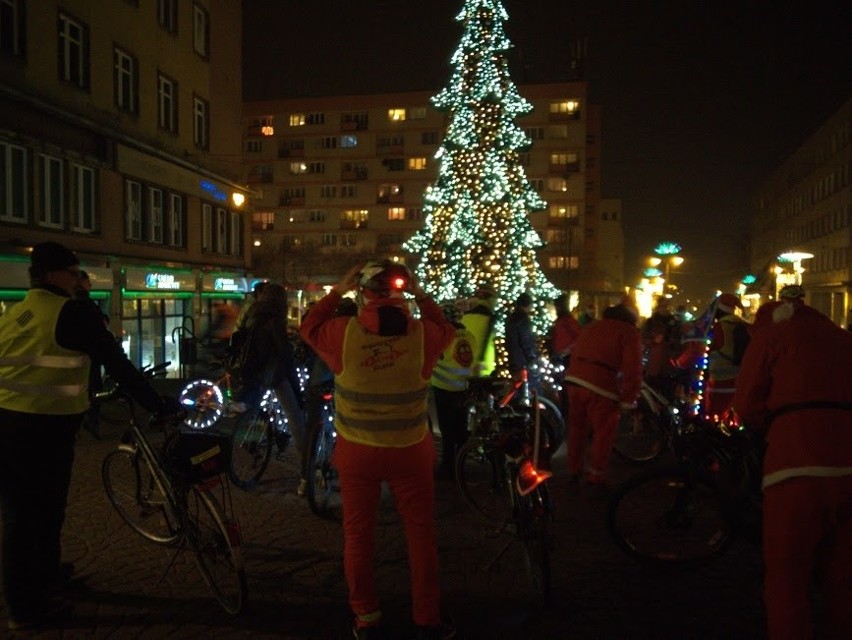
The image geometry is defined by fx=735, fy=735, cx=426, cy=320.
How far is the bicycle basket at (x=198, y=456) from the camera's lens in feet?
15.5

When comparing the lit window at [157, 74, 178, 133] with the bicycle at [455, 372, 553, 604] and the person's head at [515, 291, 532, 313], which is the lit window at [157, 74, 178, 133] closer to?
the person's head at [515, 291, 532, 313]

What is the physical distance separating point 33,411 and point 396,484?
2.22 meters

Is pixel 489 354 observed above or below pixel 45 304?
below

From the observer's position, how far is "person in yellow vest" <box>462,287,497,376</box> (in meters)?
8.00

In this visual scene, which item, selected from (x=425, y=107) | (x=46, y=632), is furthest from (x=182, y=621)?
(x=425, y=107)

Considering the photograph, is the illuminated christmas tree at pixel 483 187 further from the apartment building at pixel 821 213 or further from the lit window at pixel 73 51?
the apartment building at pixel 821 213

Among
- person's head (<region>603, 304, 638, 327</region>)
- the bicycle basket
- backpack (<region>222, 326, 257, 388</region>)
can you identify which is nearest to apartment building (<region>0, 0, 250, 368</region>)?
backpack (<region>222, 326, 257, 388</region>)

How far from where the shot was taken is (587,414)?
7176mm

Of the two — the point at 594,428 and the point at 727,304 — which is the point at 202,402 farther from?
the point at 727,304

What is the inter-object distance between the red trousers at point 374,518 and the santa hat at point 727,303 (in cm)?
494

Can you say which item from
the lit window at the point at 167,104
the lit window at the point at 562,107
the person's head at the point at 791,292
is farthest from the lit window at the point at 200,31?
the lit window at the point at 562,107

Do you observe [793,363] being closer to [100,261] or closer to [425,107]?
[100,261]

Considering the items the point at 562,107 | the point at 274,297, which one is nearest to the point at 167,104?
the point at 274,297

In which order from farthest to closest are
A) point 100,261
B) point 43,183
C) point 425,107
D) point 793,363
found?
point 425,107 < point 100,261 < point 43,183 < point 793,363
